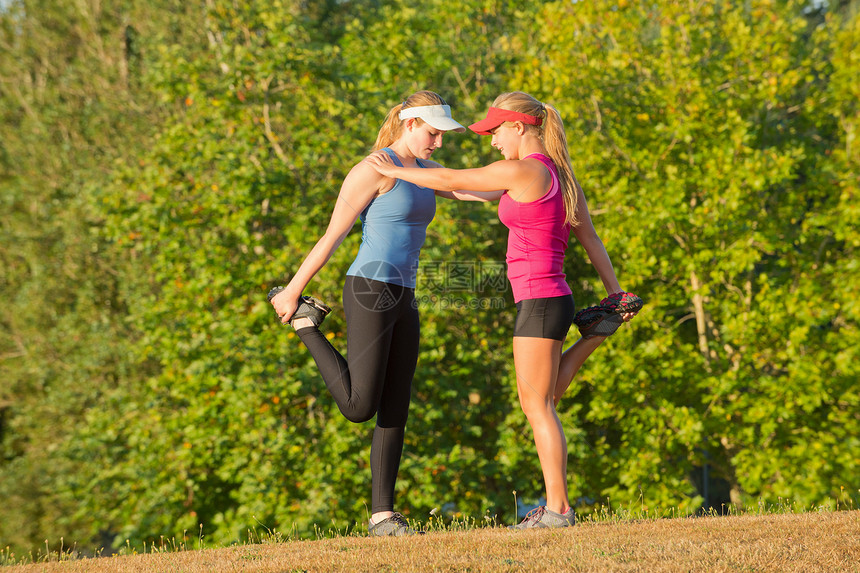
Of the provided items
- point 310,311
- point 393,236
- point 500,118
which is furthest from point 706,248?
point 310,311

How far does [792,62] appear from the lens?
37.6ft

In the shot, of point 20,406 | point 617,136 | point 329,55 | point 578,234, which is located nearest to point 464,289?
point 617,136

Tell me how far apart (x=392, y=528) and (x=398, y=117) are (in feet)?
7.39

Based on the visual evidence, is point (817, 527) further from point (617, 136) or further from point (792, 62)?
point (792, 62)

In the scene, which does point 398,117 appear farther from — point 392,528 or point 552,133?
point 392,528

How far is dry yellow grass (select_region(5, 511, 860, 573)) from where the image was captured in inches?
119

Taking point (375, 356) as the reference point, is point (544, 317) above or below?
above

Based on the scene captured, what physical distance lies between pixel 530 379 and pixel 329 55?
8776 millimetres

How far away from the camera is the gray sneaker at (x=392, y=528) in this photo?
13.3ft

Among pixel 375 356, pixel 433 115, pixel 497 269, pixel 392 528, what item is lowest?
pixel 392 528

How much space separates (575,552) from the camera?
10.6ft

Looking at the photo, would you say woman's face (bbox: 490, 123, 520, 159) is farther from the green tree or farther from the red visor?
the green tree

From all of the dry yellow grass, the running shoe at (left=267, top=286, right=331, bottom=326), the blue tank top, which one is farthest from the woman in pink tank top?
the running shoe at (left=267, top=286, right=331, bottom=326)

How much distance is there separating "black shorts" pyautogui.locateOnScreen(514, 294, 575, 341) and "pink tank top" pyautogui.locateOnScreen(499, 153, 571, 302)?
0.04m
